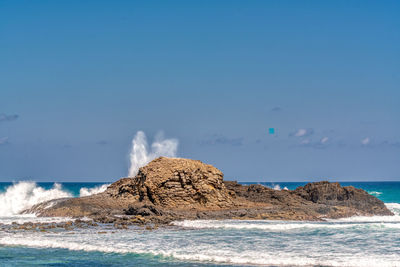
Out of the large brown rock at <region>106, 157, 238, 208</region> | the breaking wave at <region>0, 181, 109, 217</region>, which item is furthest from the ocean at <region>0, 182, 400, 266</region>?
the breaking wave at <region>0, 181, 109, 217</region>

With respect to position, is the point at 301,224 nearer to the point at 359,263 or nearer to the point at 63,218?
the point at 359,263

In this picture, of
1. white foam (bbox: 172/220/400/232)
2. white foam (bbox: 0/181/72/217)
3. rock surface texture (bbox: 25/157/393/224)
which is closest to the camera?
white foam (bbox: 172/220/400/232)

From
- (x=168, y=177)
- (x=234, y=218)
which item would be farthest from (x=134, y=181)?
(x=234, y=218)

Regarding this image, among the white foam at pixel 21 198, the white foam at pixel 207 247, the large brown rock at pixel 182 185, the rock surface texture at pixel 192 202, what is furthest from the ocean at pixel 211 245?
the white foam at pixel 21 198

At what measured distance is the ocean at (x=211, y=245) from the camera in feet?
53.4

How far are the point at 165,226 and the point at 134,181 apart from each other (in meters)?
9.52

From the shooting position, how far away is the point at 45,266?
15.6m

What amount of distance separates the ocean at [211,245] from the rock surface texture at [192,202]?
3.25 meters

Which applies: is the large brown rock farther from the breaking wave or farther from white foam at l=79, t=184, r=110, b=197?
white foam at l=79, t=184, r=110, b=197

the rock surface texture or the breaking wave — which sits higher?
the breaking wave

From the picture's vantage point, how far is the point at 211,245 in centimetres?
1920

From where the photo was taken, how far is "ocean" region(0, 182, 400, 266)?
1628 cm

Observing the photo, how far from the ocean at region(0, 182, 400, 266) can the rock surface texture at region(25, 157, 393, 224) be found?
3249mm

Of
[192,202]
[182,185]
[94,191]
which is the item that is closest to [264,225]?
[192,202]
